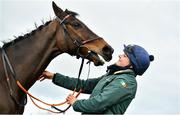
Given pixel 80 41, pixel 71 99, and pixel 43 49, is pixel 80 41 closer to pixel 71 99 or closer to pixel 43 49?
pixel 43 49

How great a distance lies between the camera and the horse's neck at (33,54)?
6148mm

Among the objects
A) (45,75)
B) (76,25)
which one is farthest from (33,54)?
(76,25)

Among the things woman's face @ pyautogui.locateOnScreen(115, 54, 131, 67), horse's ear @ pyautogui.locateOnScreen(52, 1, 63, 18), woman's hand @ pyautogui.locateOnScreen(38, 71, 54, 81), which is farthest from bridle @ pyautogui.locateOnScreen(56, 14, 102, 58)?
woman's face @ pyautogui.locateOnScreen(115, 54, 131, 67)

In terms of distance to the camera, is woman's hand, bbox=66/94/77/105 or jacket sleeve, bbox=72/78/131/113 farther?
woman's hand, bbox=66/94/77/105

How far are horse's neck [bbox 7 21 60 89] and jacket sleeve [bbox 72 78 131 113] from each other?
5.22 ft

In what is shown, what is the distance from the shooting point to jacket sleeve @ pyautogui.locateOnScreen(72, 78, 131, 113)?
184 inches

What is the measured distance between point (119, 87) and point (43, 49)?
2011 mm

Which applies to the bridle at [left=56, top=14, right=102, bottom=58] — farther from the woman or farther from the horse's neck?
the woman

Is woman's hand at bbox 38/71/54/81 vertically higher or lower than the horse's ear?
lower

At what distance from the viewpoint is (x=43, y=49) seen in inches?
247

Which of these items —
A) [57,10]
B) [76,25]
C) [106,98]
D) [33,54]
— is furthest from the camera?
[57,10]

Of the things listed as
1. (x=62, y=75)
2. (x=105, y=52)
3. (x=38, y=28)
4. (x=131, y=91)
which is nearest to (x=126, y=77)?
(x=131, y=91)

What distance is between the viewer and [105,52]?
6.24 metres

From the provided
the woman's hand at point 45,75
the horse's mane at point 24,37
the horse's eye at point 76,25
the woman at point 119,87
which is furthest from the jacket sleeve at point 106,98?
the horse's mane at point 24,37
